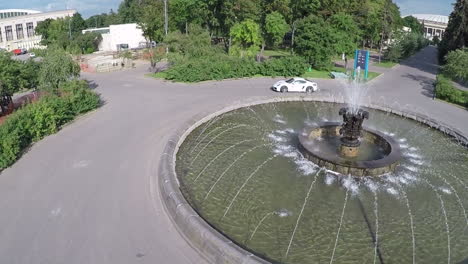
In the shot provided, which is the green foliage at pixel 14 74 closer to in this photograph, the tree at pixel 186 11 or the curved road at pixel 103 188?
the curved road at pixel 103 188

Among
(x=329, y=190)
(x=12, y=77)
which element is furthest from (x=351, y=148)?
(x=12, y=77)

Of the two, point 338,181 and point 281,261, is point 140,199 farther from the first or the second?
point 338,181


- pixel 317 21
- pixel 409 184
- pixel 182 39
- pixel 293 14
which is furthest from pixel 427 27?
pixel 409 184

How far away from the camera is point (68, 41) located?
49.1 meters

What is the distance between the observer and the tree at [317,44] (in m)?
33.7

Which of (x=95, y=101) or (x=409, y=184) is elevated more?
(x=95, y=101)

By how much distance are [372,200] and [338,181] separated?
1.55m

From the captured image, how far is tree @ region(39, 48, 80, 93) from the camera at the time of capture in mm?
21234

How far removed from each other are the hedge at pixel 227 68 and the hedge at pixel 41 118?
26.9 feet

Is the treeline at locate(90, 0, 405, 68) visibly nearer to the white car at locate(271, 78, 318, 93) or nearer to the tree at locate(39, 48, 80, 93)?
the white car at locate(271, 78, 318, 93)

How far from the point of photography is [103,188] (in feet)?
42.0

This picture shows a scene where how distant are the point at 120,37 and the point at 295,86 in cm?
3503

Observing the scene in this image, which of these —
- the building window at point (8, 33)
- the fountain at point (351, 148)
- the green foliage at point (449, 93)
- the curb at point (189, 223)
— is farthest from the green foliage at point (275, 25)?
the building window at point (8, 33)

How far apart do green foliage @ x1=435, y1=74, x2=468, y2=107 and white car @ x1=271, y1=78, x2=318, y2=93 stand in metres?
8.64
